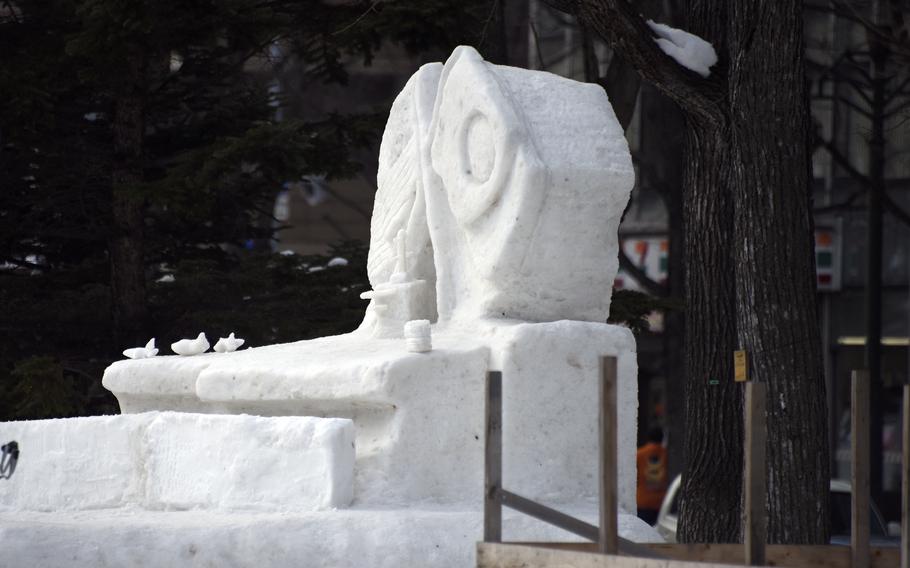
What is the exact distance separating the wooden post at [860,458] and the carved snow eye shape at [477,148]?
2.46 m

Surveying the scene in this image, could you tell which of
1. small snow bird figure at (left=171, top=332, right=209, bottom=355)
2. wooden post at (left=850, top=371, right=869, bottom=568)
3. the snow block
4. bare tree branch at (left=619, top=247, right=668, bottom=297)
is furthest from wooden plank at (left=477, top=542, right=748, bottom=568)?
bare tree branch at (left=619, top=247, right=668, bottom=297)

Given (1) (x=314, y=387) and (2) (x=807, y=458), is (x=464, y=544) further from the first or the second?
(2) (x=807, y=458)

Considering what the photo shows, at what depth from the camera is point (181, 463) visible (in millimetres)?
8273

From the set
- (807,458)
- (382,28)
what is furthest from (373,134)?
(807,458)

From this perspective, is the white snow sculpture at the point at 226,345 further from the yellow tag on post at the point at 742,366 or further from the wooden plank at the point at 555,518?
the wooden plank at the point at 555,518

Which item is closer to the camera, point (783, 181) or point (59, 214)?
point (783, 181)

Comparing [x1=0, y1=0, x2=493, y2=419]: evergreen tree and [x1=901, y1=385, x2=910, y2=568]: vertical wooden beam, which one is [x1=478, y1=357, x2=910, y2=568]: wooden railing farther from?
[x1=0, y1=0, x2=493, y2=419]: evergreen tree

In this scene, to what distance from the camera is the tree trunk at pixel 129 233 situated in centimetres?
1342

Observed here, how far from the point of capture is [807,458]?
382 inches

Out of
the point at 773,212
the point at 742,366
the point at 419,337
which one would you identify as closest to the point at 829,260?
the point at 773,212

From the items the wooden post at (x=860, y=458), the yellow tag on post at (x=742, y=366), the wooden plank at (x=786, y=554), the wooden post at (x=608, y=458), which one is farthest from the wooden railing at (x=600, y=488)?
the yellow tag on post at (x=742, y=366)

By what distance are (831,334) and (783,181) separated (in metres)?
13.6

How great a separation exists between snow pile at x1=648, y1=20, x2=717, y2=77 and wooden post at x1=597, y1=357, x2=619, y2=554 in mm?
4304

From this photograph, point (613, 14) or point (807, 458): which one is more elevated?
point (613, 14)
